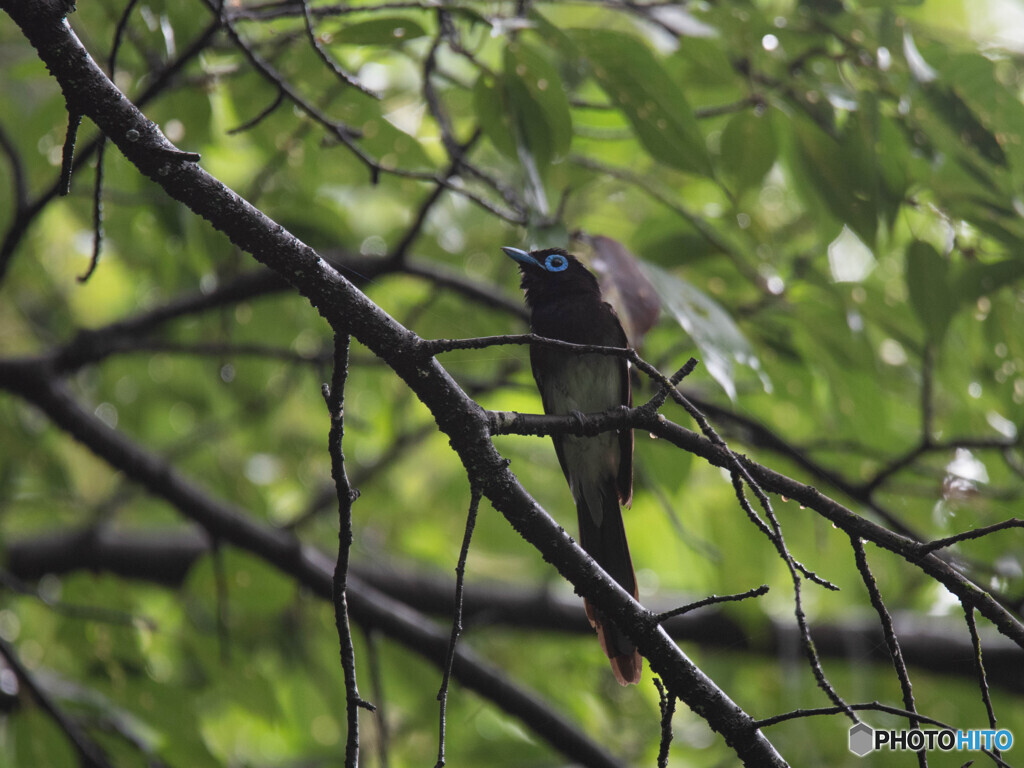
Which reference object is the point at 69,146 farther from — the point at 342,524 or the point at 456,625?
the point at 456,625

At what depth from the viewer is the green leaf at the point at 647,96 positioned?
2.54 m

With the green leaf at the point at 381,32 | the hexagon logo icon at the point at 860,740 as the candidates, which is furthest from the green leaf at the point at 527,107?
the hexagon logo icon at the point at 860,740

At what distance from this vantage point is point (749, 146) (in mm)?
3041

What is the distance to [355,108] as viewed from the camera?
10.6 ft

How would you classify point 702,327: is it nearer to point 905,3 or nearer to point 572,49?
point 572,49

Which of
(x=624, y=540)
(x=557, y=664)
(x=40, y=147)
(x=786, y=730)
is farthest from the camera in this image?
(x=557, y=664)

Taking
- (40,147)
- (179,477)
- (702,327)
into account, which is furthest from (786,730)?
(40,147)

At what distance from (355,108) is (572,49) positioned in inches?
38.9

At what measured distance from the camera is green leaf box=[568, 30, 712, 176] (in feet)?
8.34

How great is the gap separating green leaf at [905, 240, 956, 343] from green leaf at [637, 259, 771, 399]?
0.62 metres

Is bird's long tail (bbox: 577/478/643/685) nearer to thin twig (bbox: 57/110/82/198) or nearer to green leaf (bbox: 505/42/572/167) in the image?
green leaf (bbox: 505/42/572/167)

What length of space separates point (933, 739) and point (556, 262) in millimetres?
2104

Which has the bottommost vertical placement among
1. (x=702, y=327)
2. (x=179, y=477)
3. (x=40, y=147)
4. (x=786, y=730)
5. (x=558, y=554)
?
(x=558, y=554)

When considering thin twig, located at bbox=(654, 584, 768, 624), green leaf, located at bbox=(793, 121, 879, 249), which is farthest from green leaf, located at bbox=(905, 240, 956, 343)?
thin twig, located at bbox=(654, 584, 768, 624)
